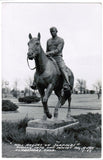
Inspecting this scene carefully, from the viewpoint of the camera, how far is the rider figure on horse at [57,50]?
7.64 meters

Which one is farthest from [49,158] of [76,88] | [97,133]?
[76,88]

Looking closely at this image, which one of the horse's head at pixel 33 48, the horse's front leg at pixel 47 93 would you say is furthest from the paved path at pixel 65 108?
the horse's head at pixel 33 48

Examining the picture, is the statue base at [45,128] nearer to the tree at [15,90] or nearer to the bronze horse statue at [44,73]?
the bronze horse statue at [44,73]

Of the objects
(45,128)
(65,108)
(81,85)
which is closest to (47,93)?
(45,128)

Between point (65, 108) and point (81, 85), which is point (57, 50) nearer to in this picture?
point (81, 85)

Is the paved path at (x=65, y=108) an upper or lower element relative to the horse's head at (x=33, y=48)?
lower

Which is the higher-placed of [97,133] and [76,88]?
[76,88]

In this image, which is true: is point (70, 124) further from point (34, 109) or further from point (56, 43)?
point (34, 109)

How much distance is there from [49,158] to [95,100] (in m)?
5.27

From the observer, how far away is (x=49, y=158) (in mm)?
6008

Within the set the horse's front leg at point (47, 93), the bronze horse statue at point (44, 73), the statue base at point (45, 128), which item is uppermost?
the bronze horse statue at point (44, 73)

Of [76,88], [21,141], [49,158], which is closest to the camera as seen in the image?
[49,158]

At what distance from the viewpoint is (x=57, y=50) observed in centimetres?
763

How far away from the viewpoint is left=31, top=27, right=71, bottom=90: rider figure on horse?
301 inches
